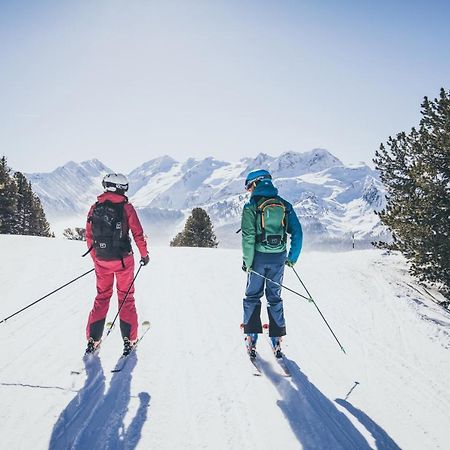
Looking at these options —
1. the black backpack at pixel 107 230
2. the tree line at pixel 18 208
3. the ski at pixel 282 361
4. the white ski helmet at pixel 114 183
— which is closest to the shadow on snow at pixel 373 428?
the ski at pixel 282 361

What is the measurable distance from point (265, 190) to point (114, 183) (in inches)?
93.1

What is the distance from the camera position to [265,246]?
18.0 feet

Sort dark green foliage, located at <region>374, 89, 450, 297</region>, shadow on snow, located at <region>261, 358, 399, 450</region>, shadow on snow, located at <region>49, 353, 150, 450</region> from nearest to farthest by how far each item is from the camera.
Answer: shadow on snow, located at <region>49, 353, 150, 450</region> → shadow on snow, located at <region>261, 358, 399, 450</region> → dark green foliage, located at <region>374, 89, 450, 297</region>

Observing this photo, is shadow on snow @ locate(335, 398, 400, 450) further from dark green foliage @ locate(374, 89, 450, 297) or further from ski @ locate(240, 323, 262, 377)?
dark green foliage @ locate(374, 89, 450, 297)

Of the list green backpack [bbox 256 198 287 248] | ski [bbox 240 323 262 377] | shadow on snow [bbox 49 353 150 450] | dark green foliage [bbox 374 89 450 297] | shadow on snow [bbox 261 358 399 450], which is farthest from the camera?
dark green foliage [bbox 374 89 450 297]

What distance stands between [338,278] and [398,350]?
5310mm

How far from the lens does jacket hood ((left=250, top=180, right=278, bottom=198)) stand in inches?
214

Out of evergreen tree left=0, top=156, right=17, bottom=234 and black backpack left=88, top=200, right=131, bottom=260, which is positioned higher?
black backpack left=88, top=200, right=131, bottom=260

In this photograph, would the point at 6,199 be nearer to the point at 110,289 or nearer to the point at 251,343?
the point at 110,289

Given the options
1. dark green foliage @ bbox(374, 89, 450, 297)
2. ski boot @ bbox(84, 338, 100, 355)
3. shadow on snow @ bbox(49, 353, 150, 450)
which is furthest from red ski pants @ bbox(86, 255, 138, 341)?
dark green foliage @ bbox(374, 89, 450, 297)

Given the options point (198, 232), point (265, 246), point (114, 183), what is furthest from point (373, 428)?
point (198, 232)

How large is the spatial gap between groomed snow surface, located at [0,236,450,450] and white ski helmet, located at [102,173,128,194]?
2618 millimetres

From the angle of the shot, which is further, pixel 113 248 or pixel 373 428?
pixel 113 248

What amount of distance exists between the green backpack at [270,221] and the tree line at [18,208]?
35187 mm
